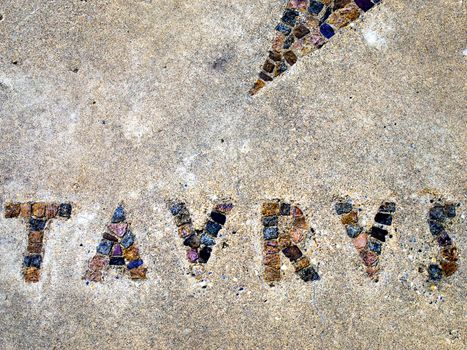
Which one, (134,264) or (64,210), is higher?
(64,210)

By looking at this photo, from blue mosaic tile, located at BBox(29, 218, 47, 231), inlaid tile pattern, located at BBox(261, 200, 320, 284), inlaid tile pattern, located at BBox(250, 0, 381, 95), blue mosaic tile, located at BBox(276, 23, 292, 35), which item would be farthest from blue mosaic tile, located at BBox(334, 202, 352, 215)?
blue mosaic tile, located at BBox(29, 218, 47, 231)

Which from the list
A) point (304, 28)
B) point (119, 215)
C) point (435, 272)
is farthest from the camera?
point (304, 28)

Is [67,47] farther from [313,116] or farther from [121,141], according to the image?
[313,116]

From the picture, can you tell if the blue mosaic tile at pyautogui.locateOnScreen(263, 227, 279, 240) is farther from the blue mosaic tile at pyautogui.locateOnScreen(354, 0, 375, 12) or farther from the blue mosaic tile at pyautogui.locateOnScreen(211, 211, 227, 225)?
the blue mosaic tile at pyautogui.locateOnScreen(354, 0, 375, 12)

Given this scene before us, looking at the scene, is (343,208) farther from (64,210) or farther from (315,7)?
(64,210)

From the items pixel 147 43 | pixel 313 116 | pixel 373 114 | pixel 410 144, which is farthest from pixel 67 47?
pixel 410 144

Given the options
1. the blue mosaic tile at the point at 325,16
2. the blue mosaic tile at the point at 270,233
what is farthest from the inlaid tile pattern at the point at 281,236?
the blue mosaic tile at the point at 325,16

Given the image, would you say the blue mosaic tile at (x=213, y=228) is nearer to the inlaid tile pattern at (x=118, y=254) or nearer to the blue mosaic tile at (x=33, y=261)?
the inlaid tile pattern at (x=118, y=254)

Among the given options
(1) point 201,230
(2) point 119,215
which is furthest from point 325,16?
(2) point 119,215
